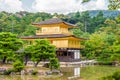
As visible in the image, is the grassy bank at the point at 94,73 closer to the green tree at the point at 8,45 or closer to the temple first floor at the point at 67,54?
the green tree at the point at 8,45

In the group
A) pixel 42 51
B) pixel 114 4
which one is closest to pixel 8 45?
pixel 42 51

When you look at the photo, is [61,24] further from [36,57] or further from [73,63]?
[36,57]

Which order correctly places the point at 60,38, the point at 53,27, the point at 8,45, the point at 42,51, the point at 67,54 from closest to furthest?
1. the point at 42,51
2. the point at 8,45
3. the point at 60,38
4. the point at 67,54
5. the point at 53,27

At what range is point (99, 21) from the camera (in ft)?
228

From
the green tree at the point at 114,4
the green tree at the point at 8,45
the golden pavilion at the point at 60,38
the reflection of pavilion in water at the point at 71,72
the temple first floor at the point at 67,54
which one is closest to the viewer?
the green tree at the point at 114,4

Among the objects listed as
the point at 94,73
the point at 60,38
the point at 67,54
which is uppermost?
the point at 60,38

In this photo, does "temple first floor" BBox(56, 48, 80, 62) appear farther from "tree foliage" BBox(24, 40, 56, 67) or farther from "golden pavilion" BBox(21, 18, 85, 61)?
"tree foliage" BBox(24, 40, 56, 67)

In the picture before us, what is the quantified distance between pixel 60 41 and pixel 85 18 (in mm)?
42417

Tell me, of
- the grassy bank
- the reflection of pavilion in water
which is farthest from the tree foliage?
the grassy bank

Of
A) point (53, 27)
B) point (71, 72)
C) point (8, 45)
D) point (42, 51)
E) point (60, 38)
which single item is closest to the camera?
point (71, 72)

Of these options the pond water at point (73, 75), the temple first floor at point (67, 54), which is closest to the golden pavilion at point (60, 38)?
the temple first floor at point (67, 54)

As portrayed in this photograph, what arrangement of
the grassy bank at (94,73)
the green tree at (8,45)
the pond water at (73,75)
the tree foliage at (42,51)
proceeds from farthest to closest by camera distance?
the green tree at (8,45) < the tree foliage at (42,51) < the grassy bank at (94,73) < the pond water at (73,75)

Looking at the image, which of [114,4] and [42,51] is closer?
[114,4]

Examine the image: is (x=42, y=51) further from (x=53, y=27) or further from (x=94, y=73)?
(x=53, y=27)
